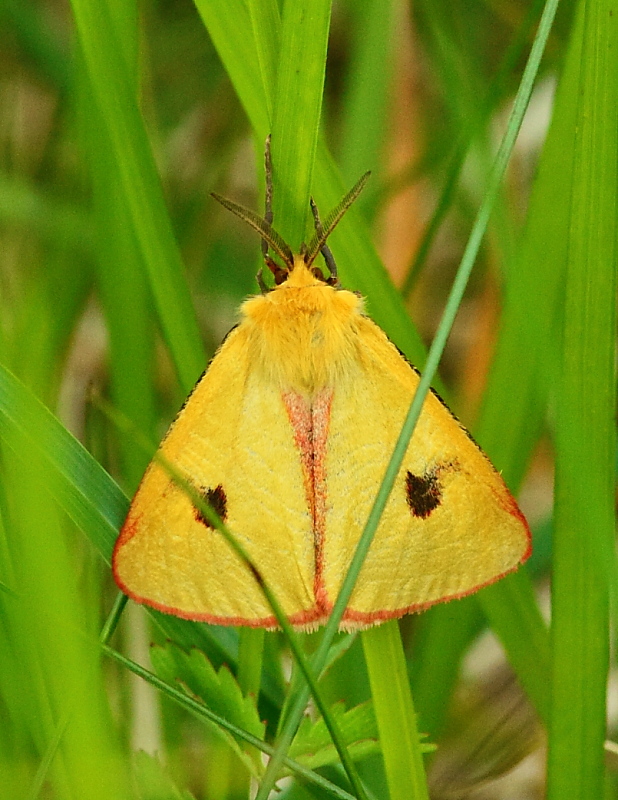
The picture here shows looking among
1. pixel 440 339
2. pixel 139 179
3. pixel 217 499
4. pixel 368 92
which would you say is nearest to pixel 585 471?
pixel 440 339

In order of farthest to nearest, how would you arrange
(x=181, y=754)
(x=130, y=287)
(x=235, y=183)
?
(x=235, y=183) → (x=181, y=754) → (x=130, y=287)

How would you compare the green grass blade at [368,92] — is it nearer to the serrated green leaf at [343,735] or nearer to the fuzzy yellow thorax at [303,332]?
the fuzzy yellow thorax at [303,332]

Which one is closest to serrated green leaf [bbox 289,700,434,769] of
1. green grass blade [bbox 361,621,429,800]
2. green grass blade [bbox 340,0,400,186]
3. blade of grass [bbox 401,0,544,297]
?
→ green grass blade [bbox 361,621,429,800]

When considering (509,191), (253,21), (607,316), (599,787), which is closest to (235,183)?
(509,191)

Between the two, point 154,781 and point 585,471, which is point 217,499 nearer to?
point 154,781

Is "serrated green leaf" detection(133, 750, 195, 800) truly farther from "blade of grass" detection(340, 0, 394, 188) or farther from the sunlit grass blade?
"blade of grass" detection(340, 0, 394, 188)

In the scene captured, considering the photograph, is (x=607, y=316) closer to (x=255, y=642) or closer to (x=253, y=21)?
(x=253, y=21)
